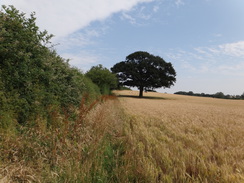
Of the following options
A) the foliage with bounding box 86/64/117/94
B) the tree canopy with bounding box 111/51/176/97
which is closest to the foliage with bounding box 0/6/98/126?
the foliage with bounding box 86/64/117/94

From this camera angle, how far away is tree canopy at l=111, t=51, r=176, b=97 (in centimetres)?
3844

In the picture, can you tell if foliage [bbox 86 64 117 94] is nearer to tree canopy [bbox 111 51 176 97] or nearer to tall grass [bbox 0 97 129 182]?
tree canopy [bbox 111 51 176 97]

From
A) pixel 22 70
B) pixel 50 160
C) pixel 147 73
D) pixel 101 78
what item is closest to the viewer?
pixel 50 160

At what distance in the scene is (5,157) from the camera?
8.69ft

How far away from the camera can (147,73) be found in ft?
129

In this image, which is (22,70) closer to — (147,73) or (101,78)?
(101,78)

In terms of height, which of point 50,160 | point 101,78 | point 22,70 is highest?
point 101,78

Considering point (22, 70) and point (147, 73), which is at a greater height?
point (147, 73)

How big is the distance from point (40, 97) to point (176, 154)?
11.9ft

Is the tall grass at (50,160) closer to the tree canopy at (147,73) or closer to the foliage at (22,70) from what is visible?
the foliage at (22,70)

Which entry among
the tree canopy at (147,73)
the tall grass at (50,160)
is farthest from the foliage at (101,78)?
the tall grass at (50,160)

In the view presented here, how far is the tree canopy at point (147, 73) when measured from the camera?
38438 millimetres

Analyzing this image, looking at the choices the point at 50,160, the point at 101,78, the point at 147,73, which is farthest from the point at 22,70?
the point at 147,73

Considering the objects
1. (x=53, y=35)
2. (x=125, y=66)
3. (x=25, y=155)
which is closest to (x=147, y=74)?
(x=125, y=66)
